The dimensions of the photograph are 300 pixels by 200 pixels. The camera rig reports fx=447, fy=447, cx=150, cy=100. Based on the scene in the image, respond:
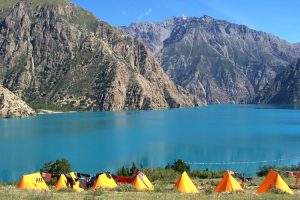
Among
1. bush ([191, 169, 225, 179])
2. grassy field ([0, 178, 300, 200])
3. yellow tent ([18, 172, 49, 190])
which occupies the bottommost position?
bush ([191, 169, 225, 179])

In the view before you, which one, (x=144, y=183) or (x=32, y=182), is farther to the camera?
(x=32, y=182)

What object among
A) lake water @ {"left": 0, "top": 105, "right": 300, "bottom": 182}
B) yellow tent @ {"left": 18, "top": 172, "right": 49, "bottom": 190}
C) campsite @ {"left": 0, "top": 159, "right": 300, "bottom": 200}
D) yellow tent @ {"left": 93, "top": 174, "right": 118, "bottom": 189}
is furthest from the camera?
lake water @ {"left": 0, "top": 105, "right": 300, "bottom": 182}

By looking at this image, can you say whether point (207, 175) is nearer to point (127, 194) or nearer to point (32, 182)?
point (32, 182)

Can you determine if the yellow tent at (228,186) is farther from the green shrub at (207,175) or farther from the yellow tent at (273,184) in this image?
the green shrub at (207,175)

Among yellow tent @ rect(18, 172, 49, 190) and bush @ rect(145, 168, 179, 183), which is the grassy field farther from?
bush @ rect(145, 168, 179, 183)

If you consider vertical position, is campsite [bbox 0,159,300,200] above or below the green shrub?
above

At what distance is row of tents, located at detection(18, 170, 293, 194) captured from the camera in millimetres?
33938

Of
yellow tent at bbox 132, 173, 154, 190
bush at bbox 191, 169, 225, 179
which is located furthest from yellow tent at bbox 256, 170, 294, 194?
bush at bbox 191, 169, 225, 179

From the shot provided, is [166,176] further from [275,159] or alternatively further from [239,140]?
[239,140]

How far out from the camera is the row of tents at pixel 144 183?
1336 inches

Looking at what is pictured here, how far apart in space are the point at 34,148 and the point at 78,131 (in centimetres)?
4329

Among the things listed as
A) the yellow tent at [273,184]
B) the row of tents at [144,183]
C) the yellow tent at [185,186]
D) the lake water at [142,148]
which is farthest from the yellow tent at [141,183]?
the lake water at [142,148]

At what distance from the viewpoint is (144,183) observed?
124 ft

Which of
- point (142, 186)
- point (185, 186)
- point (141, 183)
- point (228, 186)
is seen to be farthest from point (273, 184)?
point (141, 183)
